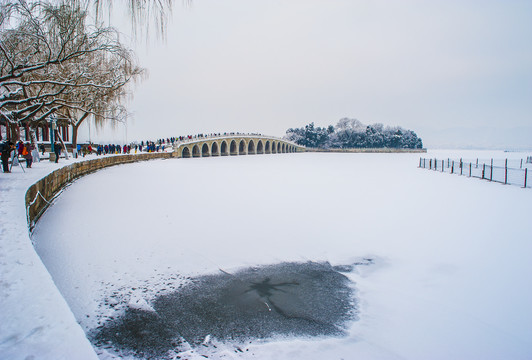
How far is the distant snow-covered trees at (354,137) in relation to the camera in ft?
347

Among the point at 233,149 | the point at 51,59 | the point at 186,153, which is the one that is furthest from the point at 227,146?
the point at 51,59

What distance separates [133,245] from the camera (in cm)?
851

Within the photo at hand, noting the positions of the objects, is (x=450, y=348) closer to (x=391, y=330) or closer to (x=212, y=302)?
(x=391, y=330)

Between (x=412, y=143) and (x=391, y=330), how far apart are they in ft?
397

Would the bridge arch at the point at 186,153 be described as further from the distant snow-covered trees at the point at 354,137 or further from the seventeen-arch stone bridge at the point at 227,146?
the distant snow-covered trees at the point at 354,137

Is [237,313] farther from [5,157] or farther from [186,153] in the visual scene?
[186,153]

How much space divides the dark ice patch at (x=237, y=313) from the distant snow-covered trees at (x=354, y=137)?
102927 mm

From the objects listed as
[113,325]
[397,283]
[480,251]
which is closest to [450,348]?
[397,283]

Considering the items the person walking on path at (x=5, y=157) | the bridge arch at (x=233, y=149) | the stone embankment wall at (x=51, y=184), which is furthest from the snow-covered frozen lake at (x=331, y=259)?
the bridge arch at (x=233, y=149)

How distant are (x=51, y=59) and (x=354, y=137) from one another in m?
98.8

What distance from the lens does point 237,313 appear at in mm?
5312

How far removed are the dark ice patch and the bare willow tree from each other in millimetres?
4104

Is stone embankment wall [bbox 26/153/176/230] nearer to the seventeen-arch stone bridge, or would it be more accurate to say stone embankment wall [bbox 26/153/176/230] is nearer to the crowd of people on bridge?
the crowd of people on bridge

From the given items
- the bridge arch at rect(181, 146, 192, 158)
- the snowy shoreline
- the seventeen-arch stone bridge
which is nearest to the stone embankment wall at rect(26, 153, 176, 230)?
the snowy shoreline
